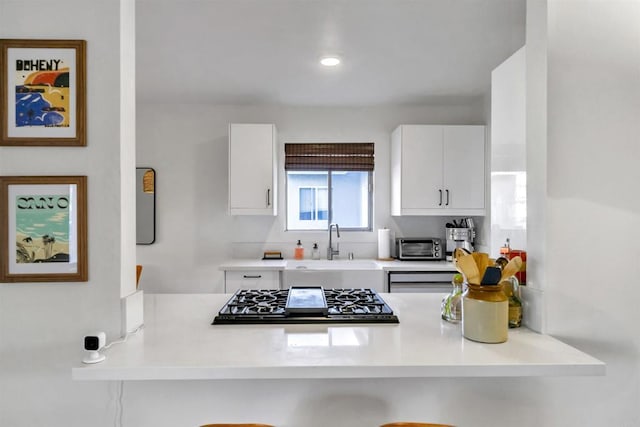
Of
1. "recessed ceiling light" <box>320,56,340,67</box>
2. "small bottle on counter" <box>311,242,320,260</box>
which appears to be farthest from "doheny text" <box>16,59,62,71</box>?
"small bottle on counter" <box>311,242,320,260</box>

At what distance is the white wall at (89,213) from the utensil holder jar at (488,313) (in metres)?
1.19

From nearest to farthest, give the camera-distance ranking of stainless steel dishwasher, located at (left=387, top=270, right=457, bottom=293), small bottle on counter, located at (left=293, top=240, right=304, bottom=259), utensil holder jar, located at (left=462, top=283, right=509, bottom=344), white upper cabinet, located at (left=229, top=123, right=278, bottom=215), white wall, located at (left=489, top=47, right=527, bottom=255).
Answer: utensil holder jar, located at (left=462, top=283, right=509, bottom=344), white wall, located at (left=489, top=47, right=527, bottom=255), stainless steel dishwasher, located at (left=387, top=270, right=457, bottom=293), white upper cabinet, located at (left=229, top=123, right=278, bottom=215), small bottle on counter, located at (left=293, top=240, right=304, bottom=259)

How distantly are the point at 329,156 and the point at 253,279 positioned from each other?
5.01ft

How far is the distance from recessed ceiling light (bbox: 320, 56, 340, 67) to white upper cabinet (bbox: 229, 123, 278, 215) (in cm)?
95

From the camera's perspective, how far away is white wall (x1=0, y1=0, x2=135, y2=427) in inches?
48.8

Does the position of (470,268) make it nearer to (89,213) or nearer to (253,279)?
(89,213)

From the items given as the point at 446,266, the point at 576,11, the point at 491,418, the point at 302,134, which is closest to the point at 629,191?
the point at 576,11

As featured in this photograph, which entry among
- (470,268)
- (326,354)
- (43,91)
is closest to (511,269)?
(470,268)

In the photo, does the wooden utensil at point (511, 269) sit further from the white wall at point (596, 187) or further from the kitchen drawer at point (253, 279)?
the kitchen drawer at point (253, 279)

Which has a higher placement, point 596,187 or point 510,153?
point 510,153

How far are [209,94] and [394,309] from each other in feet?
9.45

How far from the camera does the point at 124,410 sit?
135 cm

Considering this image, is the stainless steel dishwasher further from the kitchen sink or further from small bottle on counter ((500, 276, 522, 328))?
small bottle on counter ((500, 276, 522, 328))

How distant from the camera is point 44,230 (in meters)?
1.24
